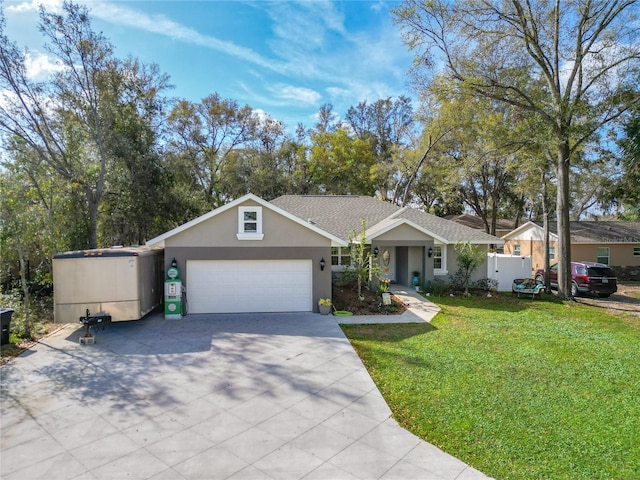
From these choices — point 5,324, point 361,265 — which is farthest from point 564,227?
point 5,324

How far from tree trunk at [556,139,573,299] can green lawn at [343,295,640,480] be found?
15.6ft

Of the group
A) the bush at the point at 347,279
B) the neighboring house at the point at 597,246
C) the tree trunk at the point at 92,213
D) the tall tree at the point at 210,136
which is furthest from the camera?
the tall tree at the point at 210,136

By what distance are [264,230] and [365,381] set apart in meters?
6.72

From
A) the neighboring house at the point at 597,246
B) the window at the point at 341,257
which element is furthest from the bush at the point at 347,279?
the neighboring house at the point at 597,246

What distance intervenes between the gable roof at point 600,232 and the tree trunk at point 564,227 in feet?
26.9

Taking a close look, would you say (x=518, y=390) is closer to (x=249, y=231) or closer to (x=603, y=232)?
(x=249, y=231)

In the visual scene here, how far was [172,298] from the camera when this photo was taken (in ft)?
38.0

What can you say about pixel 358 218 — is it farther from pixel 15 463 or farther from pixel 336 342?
pixel 15 463

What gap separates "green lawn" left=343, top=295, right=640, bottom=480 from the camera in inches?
182

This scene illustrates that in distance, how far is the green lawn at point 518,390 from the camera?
4613mm

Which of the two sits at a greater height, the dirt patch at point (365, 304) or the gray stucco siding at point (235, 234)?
the gray stucco siding at point (235, 234)

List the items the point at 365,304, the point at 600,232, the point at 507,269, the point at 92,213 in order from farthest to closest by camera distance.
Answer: the point at 600,232 → the point at 507,269 → the point at 92,213 → the point at 365,304

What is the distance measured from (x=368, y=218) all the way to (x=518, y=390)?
13781 millimetres

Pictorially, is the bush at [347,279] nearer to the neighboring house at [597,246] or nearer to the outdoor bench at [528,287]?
the outdoor bench at [528,287]
